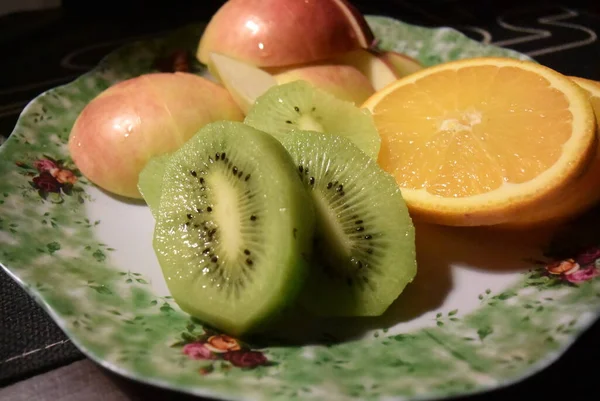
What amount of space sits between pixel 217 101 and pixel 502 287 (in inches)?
23.3

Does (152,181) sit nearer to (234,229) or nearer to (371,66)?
(234,229)

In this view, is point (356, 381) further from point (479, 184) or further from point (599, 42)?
point (599, 42)

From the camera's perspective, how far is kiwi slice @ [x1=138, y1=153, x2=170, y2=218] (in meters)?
0.84

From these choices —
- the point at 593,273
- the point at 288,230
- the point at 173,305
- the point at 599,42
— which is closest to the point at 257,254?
the point at 288,230

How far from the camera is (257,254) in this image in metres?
0.66

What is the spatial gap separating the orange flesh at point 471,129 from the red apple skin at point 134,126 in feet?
1.08

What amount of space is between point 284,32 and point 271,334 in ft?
2.07

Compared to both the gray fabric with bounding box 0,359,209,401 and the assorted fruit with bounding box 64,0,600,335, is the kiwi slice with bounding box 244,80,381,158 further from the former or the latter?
the gray fabric with bounding box 0,359,209,401

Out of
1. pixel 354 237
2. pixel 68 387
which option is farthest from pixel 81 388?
pixel 354 237

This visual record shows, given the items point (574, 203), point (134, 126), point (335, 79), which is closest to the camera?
point (574, 203)

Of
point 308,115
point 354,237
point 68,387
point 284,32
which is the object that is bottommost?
point 68,387

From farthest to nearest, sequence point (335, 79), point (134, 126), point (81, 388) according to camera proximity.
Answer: point (335, 79)
point (134, 126)
point (81, 388)

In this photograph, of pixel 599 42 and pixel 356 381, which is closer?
pixel 356 381

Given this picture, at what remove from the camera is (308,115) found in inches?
35.1
